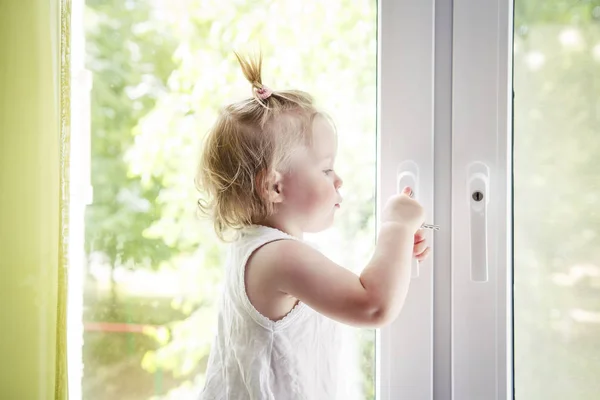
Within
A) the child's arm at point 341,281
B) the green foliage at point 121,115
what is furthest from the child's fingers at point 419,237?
the green foliage at point 121,115

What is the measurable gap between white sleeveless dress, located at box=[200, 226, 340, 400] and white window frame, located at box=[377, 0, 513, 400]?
0.59ft

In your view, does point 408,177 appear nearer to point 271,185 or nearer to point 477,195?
point 477,195

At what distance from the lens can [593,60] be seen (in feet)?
3.21

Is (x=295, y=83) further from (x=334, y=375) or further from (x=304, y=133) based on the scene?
(x=334, y=375)

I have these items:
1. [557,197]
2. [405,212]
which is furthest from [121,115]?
[557,197]

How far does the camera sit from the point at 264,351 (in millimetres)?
875

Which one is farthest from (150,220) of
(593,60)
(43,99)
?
(593,60)

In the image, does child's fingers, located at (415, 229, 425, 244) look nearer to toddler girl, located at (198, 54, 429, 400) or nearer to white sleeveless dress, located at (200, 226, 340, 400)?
toddler girl, located at (198, 54, 429, 400)

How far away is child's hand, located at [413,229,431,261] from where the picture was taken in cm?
101

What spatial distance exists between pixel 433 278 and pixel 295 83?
456 mm

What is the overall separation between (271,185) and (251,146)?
70mm

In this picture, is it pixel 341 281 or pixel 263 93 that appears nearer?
pixel 341 281

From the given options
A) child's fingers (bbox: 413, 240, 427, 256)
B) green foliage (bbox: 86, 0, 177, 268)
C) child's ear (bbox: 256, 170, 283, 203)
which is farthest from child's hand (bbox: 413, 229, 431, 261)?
green foliage (bbox: 86, 0, 177, 268)

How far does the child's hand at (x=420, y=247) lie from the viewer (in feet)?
3.32
